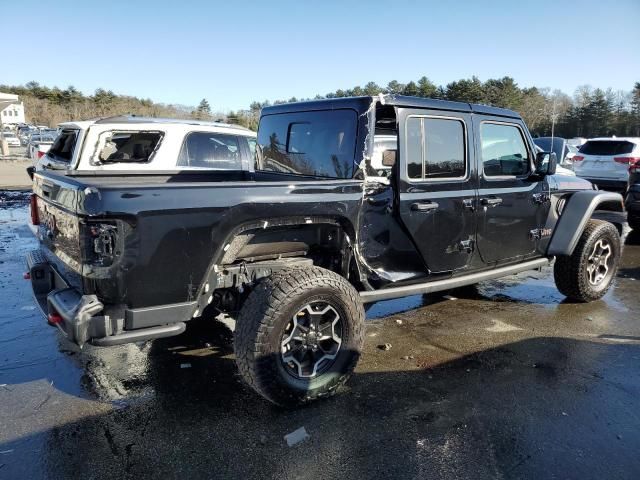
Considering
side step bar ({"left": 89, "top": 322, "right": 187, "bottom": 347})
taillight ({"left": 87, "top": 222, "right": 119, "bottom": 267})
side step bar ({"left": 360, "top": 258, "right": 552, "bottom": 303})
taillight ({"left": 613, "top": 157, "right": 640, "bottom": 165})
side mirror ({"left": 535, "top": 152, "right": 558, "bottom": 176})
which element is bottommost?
side step bar ({"left": 360, "top": 258, "right": 552, "bottom": 303})

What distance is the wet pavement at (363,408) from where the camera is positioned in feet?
8.71

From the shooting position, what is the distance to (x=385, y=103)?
3576mm

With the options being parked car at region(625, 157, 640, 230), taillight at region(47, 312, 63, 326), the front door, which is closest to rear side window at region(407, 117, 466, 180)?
the front door

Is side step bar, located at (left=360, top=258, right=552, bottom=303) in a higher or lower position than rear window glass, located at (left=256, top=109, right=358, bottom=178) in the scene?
lower

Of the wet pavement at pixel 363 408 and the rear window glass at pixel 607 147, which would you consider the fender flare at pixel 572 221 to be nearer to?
the wet pavement at pixel 363 408

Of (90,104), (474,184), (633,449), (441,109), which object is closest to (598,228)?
(474,184)

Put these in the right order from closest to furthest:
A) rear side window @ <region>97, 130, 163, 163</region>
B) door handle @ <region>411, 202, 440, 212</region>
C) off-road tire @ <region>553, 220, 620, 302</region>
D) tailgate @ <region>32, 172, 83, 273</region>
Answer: tailgate @ <region>32, 172, 83, 273</region>, door handle @ <region>411, 202, 440, 212</region>, off-road tire @ <region>553, 220, 620, 302</region>, rear side window @ <region>97, 130, 163, 163</region>

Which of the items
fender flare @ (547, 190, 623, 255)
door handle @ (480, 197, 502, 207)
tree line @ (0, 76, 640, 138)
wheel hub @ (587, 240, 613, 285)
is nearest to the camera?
door handle @ (480, 197, 502, 207)

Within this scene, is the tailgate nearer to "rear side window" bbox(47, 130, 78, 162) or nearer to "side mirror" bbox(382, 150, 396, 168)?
"side mirror" bbox(382, 150, 396, 168)

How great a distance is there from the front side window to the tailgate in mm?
3217

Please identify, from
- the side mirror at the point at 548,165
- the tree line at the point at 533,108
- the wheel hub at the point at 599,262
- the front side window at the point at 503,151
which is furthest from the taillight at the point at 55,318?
the tree line at the point at 533,108

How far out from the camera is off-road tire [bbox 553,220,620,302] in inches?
202

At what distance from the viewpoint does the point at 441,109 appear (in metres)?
3.95

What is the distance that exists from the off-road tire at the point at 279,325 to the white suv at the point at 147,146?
4038 mm
